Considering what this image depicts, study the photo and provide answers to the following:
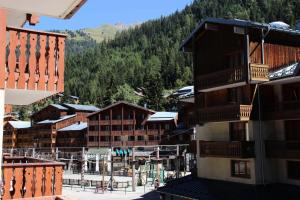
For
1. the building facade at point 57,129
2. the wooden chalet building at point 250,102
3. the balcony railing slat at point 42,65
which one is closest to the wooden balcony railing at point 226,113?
the wooden chalet building at point 250,102

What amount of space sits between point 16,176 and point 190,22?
645ft

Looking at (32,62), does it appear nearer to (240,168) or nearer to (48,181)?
(48,181)

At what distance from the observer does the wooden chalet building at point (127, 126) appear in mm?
73312

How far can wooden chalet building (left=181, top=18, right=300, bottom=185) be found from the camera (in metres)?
26.7

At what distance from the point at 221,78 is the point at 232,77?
124cm

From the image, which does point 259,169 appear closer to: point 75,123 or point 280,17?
point 75,123

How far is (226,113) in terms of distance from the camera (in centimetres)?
2859

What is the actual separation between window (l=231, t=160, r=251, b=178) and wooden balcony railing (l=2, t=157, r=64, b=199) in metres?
22.2

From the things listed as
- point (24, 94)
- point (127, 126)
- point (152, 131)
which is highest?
point (127, 126)

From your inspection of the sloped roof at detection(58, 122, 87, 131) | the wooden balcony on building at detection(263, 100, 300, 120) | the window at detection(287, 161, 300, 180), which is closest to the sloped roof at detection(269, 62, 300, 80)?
the wooden balcony on building at detection(263, 100, 300, 120)

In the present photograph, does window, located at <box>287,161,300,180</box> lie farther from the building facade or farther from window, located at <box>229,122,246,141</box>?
the building facade

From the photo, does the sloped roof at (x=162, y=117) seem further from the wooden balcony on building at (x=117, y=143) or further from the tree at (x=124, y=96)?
the tree at (x=124, y=96)

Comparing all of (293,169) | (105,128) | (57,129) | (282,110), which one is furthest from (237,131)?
(57,129)

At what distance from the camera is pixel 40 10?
666cm
